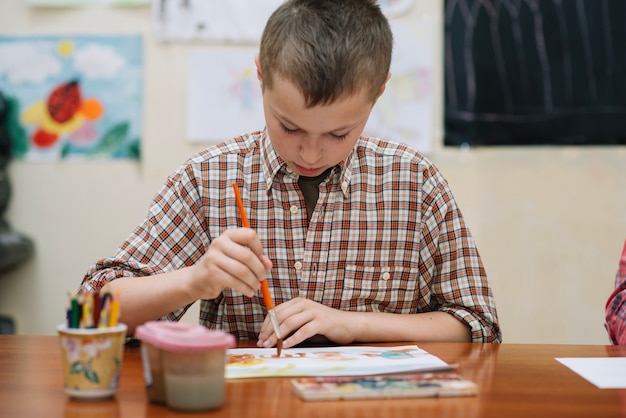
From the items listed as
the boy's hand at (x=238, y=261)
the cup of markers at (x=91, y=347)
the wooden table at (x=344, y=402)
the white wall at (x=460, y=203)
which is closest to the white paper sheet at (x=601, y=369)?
the wooden table at (x=344, y=402)

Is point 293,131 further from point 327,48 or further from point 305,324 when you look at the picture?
point 305,324

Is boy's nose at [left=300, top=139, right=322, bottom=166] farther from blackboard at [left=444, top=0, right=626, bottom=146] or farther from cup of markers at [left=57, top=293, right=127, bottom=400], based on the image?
blackboard at [left=444, top=0, right=626, bottom=146]

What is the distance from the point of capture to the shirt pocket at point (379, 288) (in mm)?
1373

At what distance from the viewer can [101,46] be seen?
240 cm

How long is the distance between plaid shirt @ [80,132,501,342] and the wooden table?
0.97ft

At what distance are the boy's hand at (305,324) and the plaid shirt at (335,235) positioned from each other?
15 centimetres

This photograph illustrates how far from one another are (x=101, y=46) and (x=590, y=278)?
164cm

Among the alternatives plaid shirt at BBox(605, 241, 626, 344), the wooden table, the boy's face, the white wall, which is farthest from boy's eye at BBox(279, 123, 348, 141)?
the white wall

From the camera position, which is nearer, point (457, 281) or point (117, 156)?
point (457, 281)

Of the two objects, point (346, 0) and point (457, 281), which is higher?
point (346, 0)

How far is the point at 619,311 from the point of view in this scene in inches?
52.3

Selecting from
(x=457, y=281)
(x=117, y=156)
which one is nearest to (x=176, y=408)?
(x=457, y=281)

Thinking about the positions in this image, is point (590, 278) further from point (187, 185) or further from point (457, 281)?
point (187, 185)

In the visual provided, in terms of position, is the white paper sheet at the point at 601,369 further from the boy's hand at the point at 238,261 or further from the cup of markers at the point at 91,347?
the cup of markers at the point at 91,347
